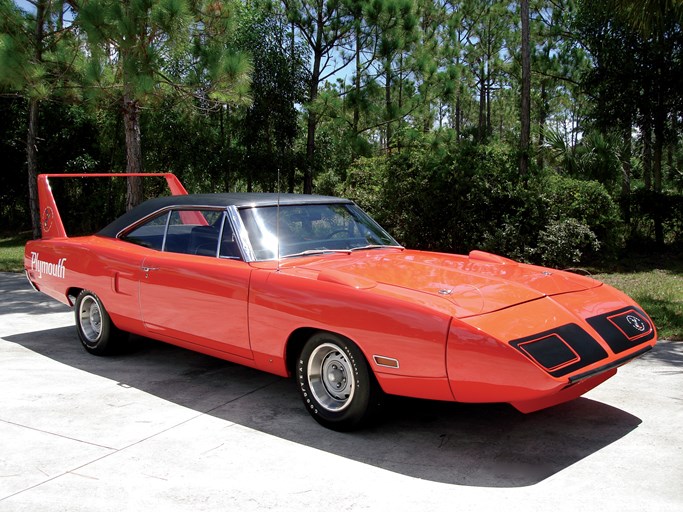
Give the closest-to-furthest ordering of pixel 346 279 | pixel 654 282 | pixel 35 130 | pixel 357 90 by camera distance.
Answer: pixel 346 279
pixel 654 282
pixel 35 130
pixel 357 90

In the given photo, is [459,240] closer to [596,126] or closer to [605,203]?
[605,203]

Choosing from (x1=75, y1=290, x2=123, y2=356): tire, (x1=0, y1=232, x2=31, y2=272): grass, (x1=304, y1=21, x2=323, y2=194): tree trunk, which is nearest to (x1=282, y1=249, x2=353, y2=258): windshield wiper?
(x1=75, y1=290, x2=123, y2=356): tire

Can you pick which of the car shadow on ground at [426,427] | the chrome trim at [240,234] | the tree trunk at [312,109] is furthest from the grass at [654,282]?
the tree trunk at [312,109]

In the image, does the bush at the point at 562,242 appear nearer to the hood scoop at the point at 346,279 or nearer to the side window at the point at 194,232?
the side window at the point at 194,232

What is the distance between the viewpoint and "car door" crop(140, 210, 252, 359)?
15.2 ft

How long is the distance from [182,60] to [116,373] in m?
10.3

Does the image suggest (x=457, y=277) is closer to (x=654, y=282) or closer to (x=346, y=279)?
(x=346, y=279)

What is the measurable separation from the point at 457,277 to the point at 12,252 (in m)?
13.6

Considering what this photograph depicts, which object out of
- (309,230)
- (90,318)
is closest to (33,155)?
(90,318)

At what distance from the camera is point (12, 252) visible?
15258 mm

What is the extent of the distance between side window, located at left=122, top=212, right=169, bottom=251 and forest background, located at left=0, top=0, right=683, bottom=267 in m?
4.52

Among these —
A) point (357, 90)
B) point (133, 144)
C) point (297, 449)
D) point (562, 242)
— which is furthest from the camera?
point (357, 90)

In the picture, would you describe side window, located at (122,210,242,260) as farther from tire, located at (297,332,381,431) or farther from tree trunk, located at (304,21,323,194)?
tree trunk, located at (304,21,323,194)

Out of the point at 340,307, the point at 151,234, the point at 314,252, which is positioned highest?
the point at 151,234
